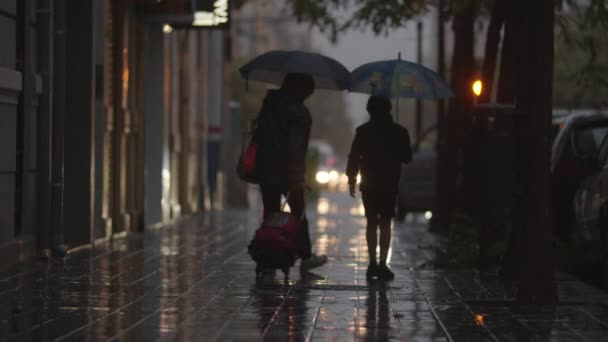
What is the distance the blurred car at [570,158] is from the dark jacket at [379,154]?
4103 millimetres

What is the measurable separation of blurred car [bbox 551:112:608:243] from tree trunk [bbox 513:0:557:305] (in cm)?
605

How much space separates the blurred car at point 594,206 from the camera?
14305 millimetres

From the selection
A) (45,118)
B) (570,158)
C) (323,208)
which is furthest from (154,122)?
(323,208)

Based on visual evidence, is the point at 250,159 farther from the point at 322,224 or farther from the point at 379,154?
the point at 322,224

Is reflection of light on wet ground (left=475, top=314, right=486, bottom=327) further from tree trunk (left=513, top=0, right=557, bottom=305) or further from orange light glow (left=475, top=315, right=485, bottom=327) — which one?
tree trunk (left=513, top=0, right=557, bottom=305)

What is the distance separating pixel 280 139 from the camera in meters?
13.8

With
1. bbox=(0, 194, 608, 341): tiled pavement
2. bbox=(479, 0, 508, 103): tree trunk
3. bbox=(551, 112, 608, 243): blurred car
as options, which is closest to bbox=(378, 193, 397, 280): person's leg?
bbox=(0, 194, 608, 341): tiled pavement

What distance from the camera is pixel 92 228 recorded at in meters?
17.6

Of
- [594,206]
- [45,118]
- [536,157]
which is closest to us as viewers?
[536,157]

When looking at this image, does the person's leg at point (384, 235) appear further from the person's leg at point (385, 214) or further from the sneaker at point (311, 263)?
the sneaker at point (311, 263)

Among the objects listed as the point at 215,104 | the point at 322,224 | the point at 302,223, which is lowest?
the point at 322,224

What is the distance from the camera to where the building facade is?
1469 cm

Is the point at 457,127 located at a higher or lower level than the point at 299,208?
higher

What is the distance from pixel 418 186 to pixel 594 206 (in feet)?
58.1
